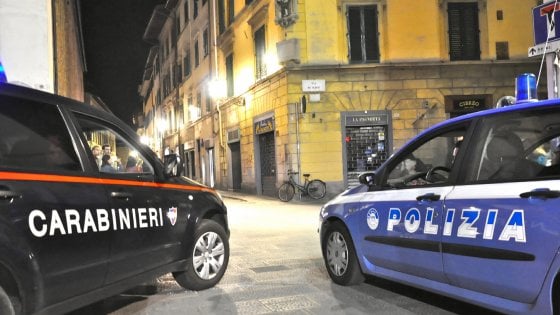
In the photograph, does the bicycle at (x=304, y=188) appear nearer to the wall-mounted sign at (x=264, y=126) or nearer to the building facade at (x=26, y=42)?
the wall-mounted sign at (x=264, y=126)

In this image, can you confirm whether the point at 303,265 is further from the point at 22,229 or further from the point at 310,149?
the point at 310,149

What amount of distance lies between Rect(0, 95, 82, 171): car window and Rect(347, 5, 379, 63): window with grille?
1478 cm

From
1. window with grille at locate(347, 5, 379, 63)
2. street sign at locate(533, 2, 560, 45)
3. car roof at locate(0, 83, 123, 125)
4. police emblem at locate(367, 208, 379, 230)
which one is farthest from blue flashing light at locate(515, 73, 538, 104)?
window with grille at locate(347, 5, 379, 63)

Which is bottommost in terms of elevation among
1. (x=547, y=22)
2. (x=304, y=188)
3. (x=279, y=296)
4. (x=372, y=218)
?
(x=279, y=296)

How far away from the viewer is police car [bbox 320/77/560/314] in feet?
10.7

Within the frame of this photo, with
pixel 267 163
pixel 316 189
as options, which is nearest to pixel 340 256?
pixel 316 189

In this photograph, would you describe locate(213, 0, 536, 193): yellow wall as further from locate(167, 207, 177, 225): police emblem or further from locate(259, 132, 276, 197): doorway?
locate(167, 207, 177, 225): police emblem

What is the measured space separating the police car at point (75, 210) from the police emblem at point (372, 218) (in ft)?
5.59

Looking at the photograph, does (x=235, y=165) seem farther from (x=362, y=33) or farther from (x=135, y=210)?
(x=135, y=210)

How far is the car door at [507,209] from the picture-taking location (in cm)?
324

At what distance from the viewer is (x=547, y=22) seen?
23.1 ft

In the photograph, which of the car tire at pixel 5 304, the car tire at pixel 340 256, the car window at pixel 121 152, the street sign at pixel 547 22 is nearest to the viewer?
the car tire at pixel 5 304

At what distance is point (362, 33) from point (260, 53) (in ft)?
15.2

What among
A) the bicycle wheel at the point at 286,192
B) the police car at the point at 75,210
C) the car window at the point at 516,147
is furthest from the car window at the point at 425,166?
the bicycle wheel at the point at 286,192
